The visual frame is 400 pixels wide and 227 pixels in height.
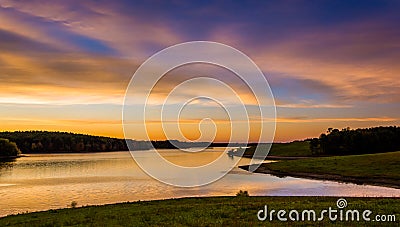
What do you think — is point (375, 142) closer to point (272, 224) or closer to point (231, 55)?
point (231, 55)

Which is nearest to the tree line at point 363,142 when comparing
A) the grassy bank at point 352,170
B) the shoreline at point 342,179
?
the grassy bank at point 352,170

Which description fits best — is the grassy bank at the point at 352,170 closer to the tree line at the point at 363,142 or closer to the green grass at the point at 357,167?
the green grass at the point at 357,167

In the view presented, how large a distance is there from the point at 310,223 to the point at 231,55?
72.5 feet

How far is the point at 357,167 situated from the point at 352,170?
12.3 feet

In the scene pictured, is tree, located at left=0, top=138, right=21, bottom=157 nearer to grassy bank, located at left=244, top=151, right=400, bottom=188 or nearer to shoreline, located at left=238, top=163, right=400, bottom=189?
grassy bank, located at left=244, top=151, right=400, bottom=188

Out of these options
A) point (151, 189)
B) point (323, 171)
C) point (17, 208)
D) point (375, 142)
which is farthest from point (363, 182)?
point (375, 142)

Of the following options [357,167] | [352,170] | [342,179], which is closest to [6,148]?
[352,170]

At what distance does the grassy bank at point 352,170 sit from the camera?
7485 centimetres

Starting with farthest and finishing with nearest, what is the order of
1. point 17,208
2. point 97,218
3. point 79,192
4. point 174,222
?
point 79,192
point 17,208
point 97,218
point 174,222

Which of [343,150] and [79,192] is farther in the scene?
[343,150]

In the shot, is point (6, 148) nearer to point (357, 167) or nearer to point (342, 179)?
point (357, 167)

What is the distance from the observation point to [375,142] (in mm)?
157750

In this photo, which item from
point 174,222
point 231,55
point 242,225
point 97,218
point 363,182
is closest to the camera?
point 242,225

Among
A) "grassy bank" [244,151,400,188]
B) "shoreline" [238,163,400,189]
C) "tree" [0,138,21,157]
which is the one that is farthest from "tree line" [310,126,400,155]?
"tree" [0,138,21,157]
